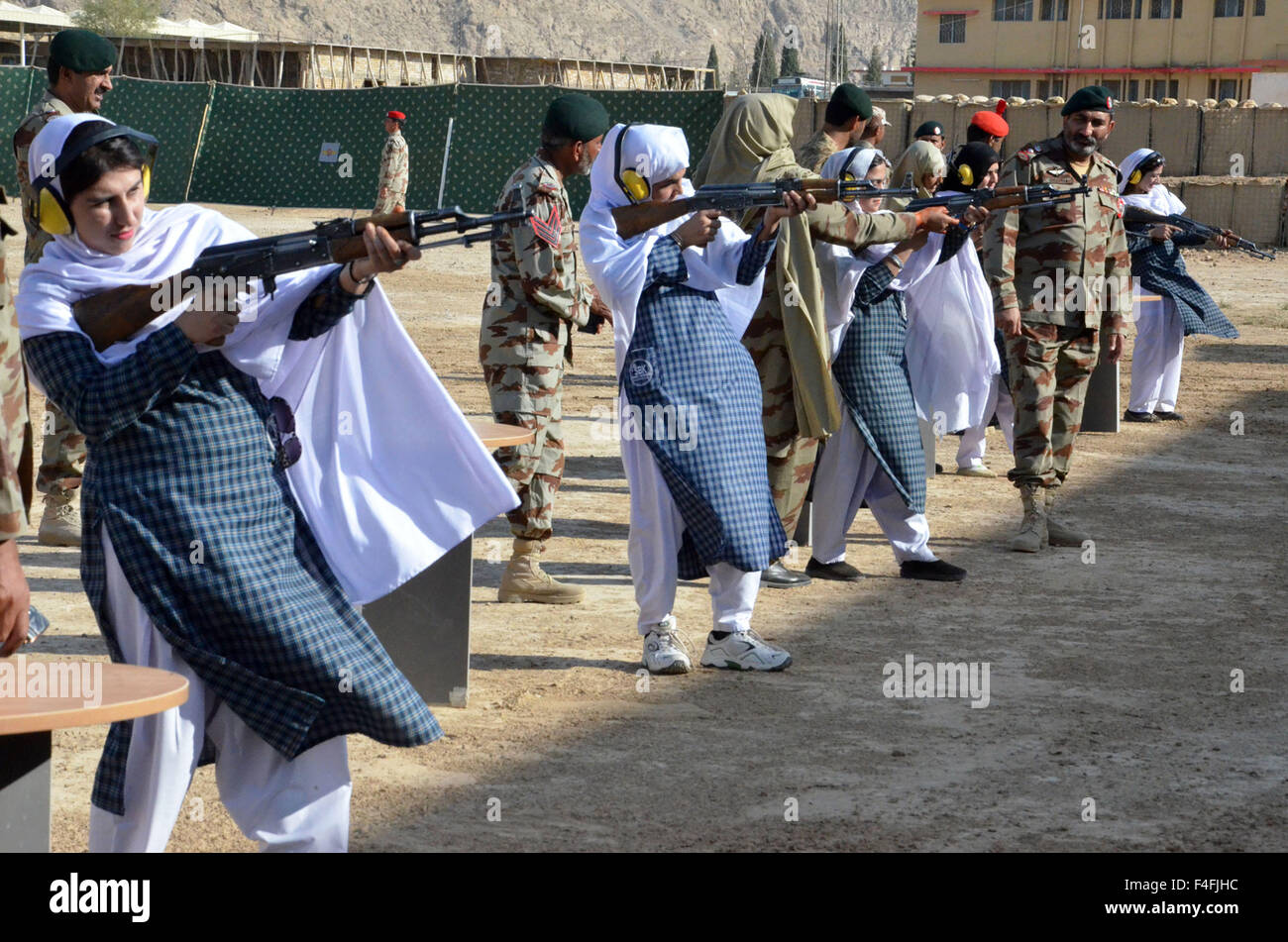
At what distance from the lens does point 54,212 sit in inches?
134

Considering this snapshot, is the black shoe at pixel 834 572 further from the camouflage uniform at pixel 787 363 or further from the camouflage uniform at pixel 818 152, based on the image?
the camouflage uniform at pixel 818 152

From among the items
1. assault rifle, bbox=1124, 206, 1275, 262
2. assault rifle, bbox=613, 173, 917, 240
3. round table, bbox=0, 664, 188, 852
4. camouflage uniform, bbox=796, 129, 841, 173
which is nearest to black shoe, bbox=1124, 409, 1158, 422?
assault rifle, bbox=1124, 206, 1275, 262

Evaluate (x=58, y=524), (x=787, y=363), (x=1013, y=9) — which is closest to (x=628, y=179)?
(x=787, y=363)

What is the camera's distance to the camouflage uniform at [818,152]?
23.7 feet

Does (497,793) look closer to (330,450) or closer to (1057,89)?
(330,450)

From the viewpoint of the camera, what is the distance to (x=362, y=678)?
3375mm

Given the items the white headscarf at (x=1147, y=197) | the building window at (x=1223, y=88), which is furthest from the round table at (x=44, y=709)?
the building window at (x=1223, y=88)

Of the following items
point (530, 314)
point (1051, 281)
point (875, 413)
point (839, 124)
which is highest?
point (839, 124)

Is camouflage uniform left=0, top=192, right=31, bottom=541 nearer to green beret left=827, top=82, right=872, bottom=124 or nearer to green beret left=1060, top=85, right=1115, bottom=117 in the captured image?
green beret left=827, top=82, right=872, bottom=124

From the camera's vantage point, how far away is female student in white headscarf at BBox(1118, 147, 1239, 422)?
11961mm

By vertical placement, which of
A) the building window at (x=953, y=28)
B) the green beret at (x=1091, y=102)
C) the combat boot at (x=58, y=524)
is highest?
the building window at (x=953, y=28)

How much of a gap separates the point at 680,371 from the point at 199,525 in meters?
2.42

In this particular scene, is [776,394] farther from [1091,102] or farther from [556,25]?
[556,25]

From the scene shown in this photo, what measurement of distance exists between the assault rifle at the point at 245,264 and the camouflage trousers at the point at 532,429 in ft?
9.61
